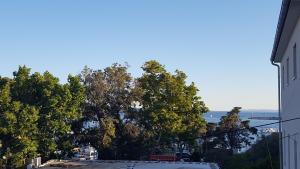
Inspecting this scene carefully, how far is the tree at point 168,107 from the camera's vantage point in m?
31.5

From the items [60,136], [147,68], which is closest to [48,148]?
[60,136]

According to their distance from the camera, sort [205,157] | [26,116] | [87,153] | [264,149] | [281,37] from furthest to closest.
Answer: [87,153] < [205,157] < [264,149] < [26,116] < [281,37]

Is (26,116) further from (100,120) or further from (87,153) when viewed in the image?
(87,153)

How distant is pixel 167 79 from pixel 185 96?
66.2 inches

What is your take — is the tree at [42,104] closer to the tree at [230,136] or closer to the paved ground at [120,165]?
the paved ground at [120,165]

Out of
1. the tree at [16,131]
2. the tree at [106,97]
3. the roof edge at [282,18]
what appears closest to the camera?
the roof edge at [282,18]

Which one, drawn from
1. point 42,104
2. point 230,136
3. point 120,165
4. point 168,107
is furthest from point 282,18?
point 230,136

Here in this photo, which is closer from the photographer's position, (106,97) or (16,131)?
(16,131)

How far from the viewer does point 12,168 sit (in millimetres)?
26641

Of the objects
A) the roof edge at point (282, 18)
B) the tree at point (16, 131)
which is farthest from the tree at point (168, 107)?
the roof edge at point (282, 18)

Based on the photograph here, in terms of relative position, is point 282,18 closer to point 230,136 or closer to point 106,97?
point 106,97

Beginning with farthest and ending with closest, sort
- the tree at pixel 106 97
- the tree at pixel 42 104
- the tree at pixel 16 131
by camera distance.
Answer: the tree at pixel 106 97 → the tree at pixel 42 104 → the tree at pixel 16 131

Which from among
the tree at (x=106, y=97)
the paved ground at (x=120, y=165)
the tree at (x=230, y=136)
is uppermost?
the tree at (x=106, y=97)

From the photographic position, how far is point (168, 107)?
31.6m
